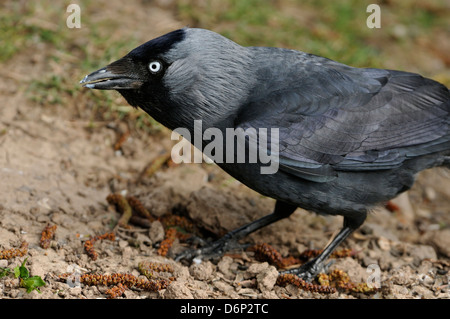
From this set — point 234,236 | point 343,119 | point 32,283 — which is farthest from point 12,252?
point 343,119

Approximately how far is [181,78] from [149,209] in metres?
1.59

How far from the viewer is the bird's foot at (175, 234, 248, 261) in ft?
17.7

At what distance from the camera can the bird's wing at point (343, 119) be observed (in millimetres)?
4848

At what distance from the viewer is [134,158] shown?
255 inches

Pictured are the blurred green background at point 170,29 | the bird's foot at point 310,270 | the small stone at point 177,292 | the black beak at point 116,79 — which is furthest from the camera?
the blurred green background at point 170,29

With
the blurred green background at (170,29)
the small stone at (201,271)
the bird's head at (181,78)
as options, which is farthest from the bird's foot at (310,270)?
the blurred green background at (170,29)

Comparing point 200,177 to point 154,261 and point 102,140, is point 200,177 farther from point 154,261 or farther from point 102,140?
point 154,261

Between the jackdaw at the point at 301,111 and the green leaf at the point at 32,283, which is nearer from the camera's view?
the green leaf at the point at 32,283

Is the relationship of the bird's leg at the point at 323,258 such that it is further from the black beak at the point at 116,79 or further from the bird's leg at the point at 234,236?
the black beak at the point at 116,79

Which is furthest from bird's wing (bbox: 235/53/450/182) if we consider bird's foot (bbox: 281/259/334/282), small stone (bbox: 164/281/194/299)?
small stone (bbox: 164/281/194/299)

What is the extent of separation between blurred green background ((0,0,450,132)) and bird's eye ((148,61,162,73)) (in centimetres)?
197

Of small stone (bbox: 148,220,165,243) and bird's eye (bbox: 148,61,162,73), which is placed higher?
bird's eye (bbox: 148,61,162,73)

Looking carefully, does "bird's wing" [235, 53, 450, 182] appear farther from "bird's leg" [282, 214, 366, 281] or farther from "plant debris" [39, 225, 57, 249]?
"plant debris" [39, 225, 57, 249]
